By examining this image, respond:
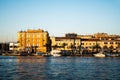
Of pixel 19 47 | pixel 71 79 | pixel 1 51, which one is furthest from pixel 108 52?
pixel 71 79

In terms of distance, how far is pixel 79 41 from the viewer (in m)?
182

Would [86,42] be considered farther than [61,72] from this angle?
Yes

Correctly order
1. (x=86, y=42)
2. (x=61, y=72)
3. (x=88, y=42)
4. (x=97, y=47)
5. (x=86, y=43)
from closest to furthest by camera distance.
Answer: (x=61, y=72), (x=97, y=47), (x=88, y=42), (x=86, y=42), (x=86, y=43)

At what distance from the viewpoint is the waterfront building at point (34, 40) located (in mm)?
176500

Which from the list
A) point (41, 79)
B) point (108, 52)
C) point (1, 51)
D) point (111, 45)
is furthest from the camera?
point (1, 51)

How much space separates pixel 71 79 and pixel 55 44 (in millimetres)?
134872

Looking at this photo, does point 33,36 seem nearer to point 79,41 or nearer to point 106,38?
point 79,41

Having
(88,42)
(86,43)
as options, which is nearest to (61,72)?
(88,42)

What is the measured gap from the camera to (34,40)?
177m

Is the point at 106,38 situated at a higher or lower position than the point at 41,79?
higher

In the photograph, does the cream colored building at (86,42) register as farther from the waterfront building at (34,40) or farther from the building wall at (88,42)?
the waterfront building at (34,40)

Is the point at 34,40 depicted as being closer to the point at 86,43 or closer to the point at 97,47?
the point at 86,43

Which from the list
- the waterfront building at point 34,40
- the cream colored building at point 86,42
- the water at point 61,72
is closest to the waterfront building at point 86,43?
the cream colored building at point 86,42

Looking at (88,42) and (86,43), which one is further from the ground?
(88,42)
